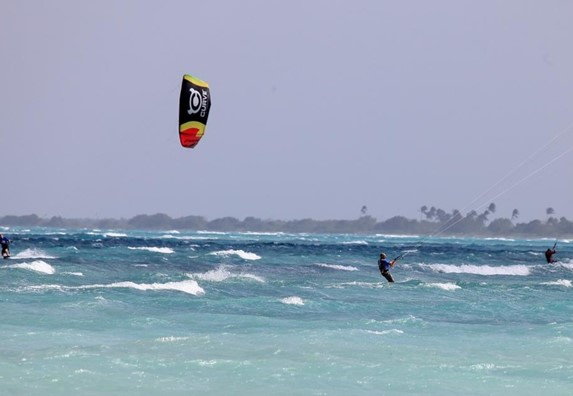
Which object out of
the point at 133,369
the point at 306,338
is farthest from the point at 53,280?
the point at 133,369

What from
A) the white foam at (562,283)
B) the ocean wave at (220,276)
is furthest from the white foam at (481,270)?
the ocean wave at (220,276)

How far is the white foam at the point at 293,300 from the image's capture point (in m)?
25.5

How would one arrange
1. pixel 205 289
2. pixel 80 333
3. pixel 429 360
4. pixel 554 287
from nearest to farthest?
pixel 429 360 → pixel 80 333 → pixel 205 289 → pixel 554 287

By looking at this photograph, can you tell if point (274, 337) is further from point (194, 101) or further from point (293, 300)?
point (194, 101)

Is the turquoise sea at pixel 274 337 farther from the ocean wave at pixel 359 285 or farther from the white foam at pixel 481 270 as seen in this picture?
the white foam at pixel 481 270

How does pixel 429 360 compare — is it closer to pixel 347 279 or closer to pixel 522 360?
pixel 522 360

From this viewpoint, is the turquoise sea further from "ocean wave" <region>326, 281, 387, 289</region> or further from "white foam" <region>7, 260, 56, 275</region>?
"white foam" <region>7, 260, 56, 275</region>

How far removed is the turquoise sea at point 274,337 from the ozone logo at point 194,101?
4865 millimetres

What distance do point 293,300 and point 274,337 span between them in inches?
295

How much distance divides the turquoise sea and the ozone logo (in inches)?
192

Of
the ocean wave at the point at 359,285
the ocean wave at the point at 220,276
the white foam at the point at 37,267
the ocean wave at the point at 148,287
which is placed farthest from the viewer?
the white foam at the point at 37,267

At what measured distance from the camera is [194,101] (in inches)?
987

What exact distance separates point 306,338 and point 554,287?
18944 millimetres

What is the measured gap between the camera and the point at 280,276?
37781mm
